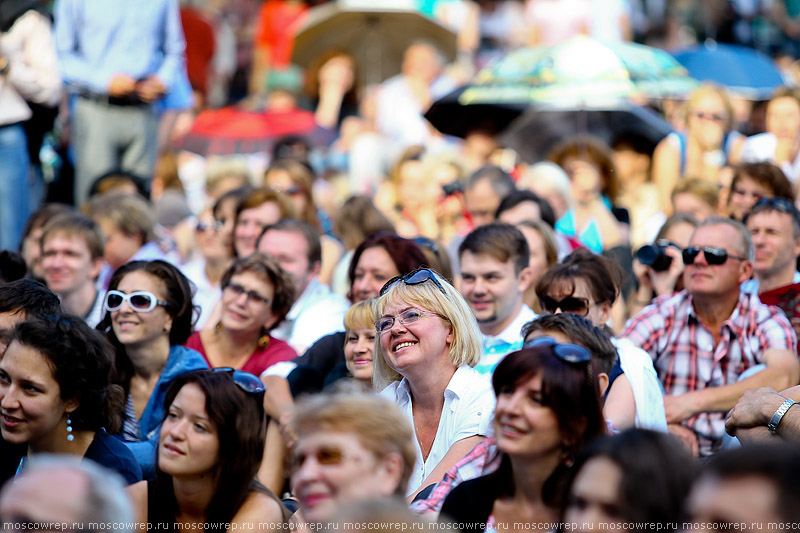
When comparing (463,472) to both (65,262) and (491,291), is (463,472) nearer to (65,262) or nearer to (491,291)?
(491,291)

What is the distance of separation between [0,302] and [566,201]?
4728mm

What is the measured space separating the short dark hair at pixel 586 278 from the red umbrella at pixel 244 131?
21.5ft

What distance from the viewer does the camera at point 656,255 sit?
6.66 meters

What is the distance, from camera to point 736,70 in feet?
37.1

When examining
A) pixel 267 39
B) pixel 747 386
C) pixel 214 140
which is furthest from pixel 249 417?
pixel 267 39

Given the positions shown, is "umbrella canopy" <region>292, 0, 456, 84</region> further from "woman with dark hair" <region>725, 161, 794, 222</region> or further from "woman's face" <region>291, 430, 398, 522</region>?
"woman's face" <region>291, 430, 398, 522</region>

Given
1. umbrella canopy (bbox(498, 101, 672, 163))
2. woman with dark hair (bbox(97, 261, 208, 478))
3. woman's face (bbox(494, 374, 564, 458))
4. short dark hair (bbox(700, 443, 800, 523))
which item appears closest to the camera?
short dark hair (bbox(700, 443, 800, 523))

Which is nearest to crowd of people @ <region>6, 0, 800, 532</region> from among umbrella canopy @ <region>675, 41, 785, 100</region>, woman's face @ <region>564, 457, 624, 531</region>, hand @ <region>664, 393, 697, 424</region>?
woman's face @ <region>564, 457, 624, 531</region>

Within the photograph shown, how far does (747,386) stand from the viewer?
5656 mm

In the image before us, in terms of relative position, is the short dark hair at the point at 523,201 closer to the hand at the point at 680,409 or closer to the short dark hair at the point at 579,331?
the hand at the point at 680,409

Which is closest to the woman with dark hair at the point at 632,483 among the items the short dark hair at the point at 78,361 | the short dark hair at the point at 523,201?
the short dark hair at the point at 78,361

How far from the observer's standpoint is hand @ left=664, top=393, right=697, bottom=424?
226 inches

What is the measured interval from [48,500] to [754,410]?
2796 mm

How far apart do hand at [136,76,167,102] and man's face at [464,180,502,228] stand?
8.40 ft
